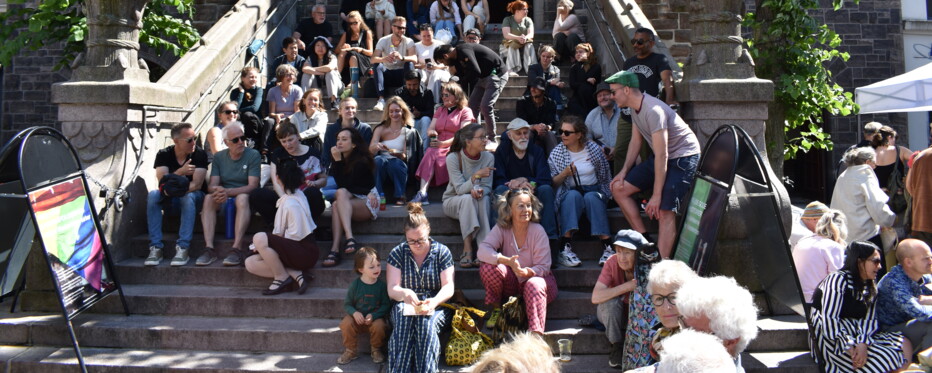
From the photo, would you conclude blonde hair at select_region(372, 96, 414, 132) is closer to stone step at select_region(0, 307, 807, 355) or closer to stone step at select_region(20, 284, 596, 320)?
stone step at select_region(20, 284, 596, 320)

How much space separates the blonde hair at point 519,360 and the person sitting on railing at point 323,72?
28.2 feet

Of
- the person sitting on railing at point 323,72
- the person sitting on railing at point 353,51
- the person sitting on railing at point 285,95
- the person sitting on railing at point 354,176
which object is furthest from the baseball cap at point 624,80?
the person sitting on railing at point 353,51

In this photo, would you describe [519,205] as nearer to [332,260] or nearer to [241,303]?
[332,260]

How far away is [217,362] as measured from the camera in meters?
6.71

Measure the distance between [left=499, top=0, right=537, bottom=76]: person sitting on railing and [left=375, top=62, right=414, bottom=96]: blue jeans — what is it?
5.29ft

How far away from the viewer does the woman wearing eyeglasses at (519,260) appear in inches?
261

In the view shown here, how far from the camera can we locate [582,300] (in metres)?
7.13

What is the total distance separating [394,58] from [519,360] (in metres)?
9.17

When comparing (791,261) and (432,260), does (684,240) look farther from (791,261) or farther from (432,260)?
(432,260)

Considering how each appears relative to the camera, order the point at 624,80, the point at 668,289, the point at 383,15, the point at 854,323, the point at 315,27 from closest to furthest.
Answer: the point at 668,289
the point at 854,323
the point at 624,80
the point at 315,27
the point at 383,15

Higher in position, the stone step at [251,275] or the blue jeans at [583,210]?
the blue jeans at [583,210]

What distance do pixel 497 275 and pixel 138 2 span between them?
4699 millimetres

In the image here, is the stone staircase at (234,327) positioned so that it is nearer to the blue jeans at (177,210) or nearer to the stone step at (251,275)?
the stone step at (251,275)

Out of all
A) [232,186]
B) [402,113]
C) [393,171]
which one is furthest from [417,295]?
[402,113]
